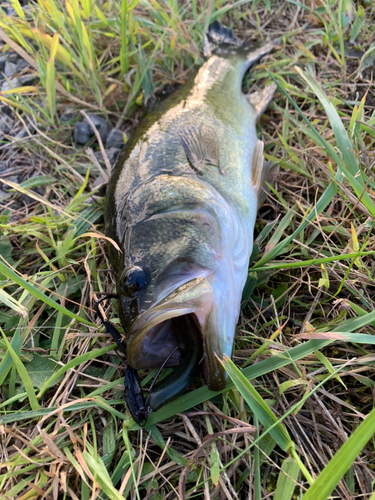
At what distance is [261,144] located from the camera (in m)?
2.95

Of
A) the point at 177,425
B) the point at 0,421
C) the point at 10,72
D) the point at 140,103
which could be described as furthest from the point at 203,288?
the point at 10,72

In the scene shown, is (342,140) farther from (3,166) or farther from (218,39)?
(3,166)

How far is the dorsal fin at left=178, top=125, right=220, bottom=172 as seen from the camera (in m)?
2.53

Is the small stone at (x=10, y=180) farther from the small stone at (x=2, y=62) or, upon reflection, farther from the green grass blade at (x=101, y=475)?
the green grass blade at (x=101, y=475)

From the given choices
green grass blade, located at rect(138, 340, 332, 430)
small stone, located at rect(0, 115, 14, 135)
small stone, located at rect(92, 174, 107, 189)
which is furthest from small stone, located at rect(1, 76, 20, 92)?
green grass blade, located at rect(138, 340, 332, 430)

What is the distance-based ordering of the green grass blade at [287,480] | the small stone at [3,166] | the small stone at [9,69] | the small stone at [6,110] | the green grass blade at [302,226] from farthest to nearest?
the small stone at [9,69] → the small stone at [6,110] → the small stone at [3,166] → the green grass blade at [302,226] → the green grass blade at [287,480]

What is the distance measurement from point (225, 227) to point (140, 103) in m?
2.04

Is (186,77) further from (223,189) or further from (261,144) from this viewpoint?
(223,189)

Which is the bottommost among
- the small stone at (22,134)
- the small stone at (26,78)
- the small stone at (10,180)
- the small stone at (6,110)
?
the small stone at (10,180)

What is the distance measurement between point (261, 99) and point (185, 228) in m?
1.93

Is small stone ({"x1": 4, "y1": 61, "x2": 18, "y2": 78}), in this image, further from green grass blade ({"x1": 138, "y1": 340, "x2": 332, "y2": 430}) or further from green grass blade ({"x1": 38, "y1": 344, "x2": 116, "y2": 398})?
green grass blade ({"x1": 138, "y1": 340, "x2": 332, "y2": 430})

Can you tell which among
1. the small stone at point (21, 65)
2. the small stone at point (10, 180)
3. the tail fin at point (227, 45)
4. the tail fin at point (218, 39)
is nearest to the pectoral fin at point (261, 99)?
the tail fin at point (227, 45)

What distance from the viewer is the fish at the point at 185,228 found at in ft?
5.97

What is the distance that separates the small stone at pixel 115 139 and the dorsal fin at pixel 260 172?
1.35 meters
